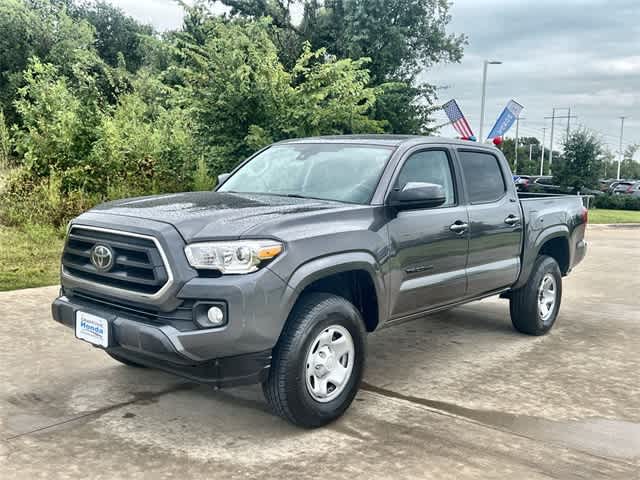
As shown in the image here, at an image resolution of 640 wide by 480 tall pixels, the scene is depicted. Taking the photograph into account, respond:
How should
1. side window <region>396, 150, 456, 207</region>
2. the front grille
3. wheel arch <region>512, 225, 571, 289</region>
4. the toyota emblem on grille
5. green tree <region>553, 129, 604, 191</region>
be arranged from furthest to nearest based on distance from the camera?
→ green tree <region>553, 129, 604, 191</region> < wheel arch <region>512, 225, 571, 289</region> < side window <region>396, 150, 456, 207</region> < the toyota emblem on grille < the front grille

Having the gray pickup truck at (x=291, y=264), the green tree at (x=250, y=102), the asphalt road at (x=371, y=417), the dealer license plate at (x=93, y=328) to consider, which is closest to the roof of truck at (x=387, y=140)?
the gray pickup truck at (x=291, y=264)

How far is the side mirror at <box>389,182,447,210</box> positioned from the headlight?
1.29 meters

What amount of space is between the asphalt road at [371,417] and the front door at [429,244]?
69 centimetres

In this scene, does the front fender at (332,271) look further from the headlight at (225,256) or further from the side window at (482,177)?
the side window at (482,177)

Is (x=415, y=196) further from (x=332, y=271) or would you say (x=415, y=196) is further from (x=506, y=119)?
(x=506, y=119)

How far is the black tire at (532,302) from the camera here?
6.48 metres

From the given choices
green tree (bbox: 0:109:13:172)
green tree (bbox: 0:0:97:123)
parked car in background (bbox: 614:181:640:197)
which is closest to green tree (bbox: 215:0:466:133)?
green tree (bbox: 0:0:97:123)

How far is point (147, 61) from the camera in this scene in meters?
39.2

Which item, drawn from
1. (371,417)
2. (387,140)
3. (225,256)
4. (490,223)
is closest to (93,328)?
(225,256)

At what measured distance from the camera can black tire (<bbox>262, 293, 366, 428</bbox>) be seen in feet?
12.6

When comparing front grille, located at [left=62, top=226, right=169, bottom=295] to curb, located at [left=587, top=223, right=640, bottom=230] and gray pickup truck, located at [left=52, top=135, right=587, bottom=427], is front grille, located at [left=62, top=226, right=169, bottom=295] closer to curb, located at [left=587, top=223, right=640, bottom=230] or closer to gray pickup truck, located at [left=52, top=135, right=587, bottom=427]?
gray pickup truck, located at [left=52, top=135, right=587, bottom=427]

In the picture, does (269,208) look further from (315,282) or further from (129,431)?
(129,431)

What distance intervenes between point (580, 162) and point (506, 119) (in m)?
13.1

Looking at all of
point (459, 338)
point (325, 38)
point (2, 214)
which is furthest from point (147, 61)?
point (459, 338)
